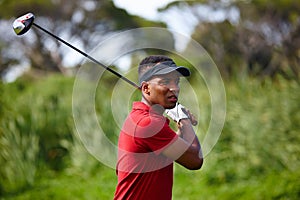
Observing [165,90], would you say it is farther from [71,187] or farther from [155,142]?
[71,187]

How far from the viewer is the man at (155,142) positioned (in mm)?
3107

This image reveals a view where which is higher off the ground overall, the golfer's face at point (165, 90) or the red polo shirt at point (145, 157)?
the golfer's face at point (165, 90)

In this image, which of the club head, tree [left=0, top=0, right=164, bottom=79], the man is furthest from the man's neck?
tree [left=0, top=0, right=164, bottom=79]

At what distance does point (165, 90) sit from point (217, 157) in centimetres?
506

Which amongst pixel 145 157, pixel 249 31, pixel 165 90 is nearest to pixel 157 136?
pixel 145 157

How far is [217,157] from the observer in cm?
812

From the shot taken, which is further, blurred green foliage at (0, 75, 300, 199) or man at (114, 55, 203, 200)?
blurred green foliage at (0, 75, 300, 199)

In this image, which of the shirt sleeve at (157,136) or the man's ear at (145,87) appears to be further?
the man's ear at (145,87)

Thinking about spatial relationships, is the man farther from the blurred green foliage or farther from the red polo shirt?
the blurred green foliage

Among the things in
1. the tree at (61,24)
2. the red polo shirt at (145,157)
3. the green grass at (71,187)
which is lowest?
the tree at (61,24)

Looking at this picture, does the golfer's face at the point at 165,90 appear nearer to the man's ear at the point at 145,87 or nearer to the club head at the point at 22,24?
the man's ear at the point at 145,87

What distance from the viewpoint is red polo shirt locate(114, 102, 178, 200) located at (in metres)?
3.11

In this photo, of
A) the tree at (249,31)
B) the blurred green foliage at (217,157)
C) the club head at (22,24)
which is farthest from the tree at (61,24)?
the club head at (22,24)

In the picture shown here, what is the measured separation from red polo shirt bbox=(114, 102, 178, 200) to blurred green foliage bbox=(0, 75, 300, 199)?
3157 millimetres
